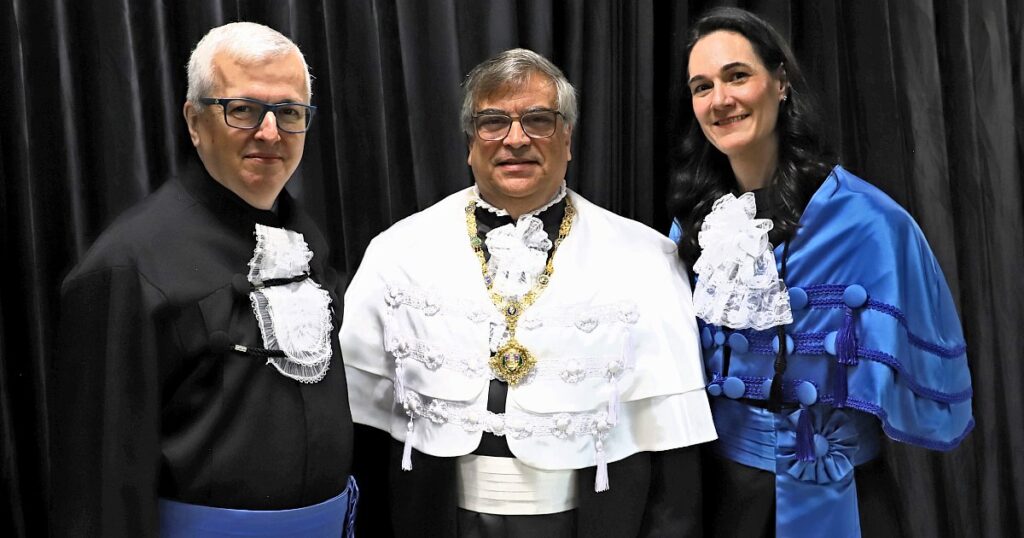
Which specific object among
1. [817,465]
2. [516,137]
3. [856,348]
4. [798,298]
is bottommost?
[817,465]

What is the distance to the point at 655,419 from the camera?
6.78 ft

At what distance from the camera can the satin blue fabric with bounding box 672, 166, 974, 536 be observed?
77.8 inches

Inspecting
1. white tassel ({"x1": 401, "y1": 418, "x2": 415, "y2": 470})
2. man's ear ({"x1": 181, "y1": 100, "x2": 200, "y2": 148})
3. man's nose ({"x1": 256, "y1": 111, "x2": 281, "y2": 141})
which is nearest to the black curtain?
man's ear ({"x1": 181, "y1": 100, "x2": 200, "y2": 148})

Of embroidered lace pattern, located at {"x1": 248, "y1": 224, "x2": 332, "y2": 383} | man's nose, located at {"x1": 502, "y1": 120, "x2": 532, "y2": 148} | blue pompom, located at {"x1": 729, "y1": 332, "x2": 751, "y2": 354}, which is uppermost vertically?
man's nose, located at {"x1": 502, "y1": 120, "x2": 532, "y2": 148}

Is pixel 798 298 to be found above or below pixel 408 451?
above

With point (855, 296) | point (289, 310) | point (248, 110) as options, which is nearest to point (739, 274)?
point (855, 296)

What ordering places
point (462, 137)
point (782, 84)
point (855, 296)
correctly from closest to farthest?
point (855, 296) < point (782, 84) < point (462, 137)

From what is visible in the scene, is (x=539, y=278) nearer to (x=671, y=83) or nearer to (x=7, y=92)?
(x=671, y=83)

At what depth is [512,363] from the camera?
2006 mm

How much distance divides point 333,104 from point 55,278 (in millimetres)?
905

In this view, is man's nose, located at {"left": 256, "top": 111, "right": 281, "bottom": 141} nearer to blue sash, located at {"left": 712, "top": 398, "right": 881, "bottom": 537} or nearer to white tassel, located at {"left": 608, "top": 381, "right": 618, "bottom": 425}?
white tassel, located at {"left": 608, "top": 381, "right": 618, "bottom": 425}

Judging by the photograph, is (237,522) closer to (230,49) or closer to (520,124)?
(230,49)

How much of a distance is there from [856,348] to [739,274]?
0.30m

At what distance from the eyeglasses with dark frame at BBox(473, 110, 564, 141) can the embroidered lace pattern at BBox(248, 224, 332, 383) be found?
1.77 feet
